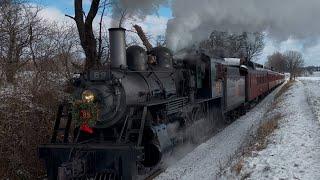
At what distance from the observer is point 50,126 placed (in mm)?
10688

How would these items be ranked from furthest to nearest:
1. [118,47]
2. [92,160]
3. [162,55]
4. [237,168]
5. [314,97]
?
1. [314,97]
2. [162,55]
3. [118,47]
4. [92,160]
5. [237,168]

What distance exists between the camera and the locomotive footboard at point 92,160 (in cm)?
799

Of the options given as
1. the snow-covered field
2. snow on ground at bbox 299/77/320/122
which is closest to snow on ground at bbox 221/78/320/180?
the snow-covered field

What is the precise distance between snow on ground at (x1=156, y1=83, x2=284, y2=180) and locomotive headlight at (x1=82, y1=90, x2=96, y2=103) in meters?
2.29

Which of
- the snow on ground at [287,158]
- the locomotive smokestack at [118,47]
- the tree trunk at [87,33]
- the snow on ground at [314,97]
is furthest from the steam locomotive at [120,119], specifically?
the snow on ground at [314,97]

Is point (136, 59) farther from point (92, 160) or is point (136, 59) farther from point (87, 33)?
point (87, 33)

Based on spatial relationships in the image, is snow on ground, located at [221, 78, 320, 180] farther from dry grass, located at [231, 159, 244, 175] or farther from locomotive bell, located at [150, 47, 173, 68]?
locomotive bell, located at [150, 47, 173, 68]

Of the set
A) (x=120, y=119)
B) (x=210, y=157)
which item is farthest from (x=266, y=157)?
(x=120, y=119)

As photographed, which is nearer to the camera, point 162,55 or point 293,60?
point 162,55

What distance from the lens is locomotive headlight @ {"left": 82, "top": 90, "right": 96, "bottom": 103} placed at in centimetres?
841

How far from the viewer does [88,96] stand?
8.45 m

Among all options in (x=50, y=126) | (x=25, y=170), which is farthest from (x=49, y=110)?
(x=25, y=170)

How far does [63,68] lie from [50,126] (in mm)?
4918

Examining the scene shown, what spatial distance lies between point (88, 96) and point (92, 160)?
1.31 metres
